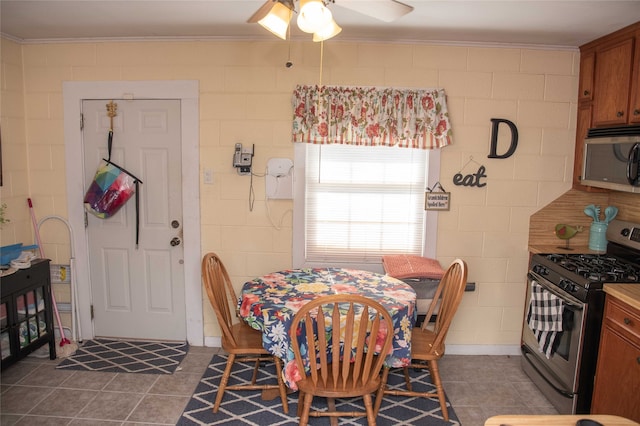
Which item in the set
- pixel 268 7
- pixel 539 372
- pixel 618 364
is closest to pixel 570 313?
pixel 618 364

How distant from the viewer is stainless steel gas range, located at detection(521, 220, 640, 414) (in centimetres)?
254

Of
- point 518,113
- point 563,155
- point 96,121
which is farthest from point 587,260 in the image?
point 96,121

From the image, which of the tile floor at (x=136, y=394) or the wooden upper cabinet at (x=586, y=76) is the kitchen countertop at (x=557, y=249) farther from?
the wooden upper cabinet at (x=586, y=76)

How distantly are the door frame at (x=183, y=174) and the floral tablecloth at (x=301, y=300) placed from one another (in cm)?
90

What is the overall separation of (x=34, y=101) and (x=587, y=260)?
4.09 meters

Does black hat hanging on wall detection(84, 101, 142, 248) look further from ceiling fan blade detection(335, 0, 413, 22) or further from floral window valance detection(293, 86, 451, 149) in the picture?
ceiling fan blade detection(335, 0, 413, 22)

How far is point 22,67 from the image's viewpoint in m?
3.39

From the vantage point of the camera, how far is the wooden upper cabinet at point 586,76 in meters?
3.16

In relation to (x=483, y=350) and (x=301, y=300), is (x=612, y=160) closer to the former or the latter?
(x=483, y=350)

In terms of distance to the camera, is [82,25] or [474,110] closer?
[82,25]

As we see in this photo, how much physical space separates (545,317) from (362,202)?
1.44 metres

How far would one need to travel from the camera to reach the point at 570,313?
2639 millimetres

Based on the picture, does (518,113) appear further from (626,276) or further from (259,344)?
(259,344)

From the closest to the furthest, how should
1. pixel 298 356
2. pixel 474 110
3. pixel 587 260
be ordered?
1. pixel 298 356
2. pixel 587 260
3. pixel 474 110
